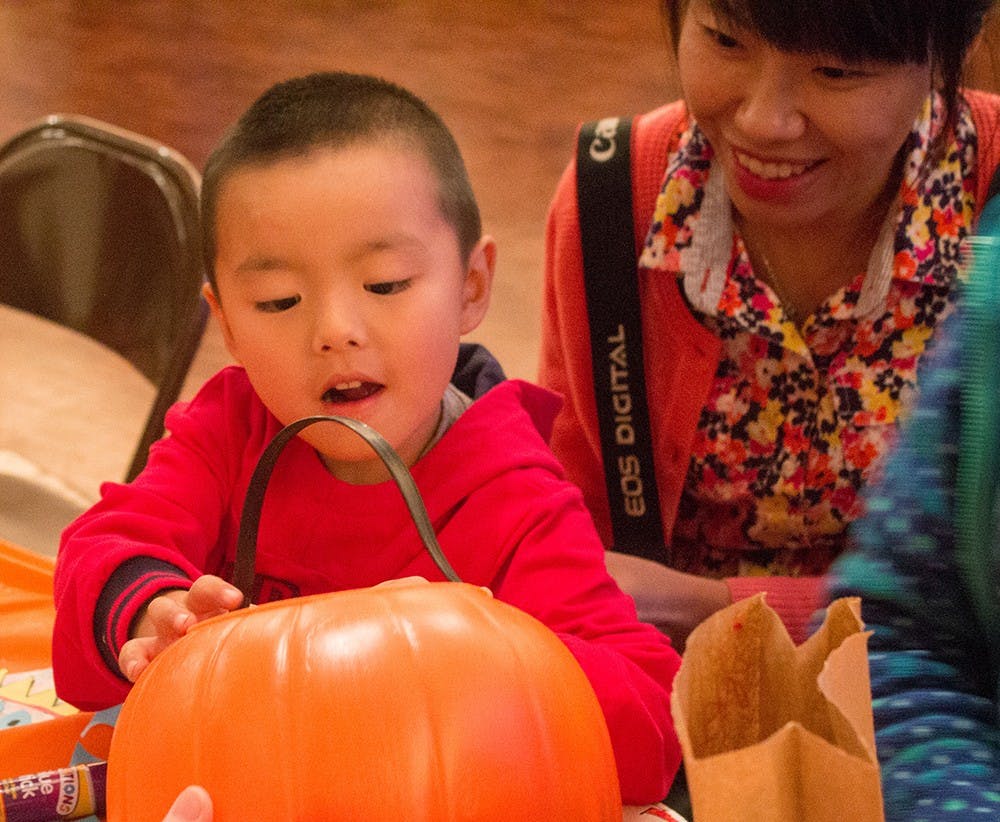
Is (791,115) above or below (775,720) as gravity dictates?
above

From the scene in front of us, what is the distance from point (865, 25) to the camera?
1023 mm

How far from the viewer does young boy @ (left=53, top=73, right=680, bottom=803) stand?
2.84ft

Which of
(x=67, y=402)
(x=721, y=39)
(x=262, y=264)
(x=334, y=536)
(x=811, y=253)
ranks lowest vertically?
(x=67, y=402)

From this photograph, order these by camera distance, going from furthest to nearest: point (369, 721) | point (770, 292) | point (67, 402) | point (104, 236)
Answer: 1. point (67, 402)
2. point (104, 236)
3. point (770, 292)
4. point (369, 721)

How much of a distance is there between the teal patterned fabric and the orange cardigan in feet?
1.62

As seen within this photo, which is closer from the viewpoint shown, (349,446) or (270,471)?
(270,471)

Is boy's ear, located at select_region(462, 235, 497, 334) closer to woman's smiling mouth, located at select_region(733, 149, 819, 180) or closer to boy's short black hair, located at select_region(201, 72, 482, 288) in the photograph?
boy's short black hair, located at select_region(201, 72, 482, 288)

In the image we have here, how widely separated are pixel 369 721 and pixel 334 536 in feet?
1.32

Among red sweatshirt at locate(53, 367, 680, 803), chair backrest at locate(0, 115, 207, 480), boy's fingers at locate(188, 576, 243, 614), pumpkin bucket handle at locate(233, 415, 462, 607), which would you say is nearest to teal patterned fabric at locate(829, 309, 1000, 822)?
red sweatshirt at locate(53, 367, 680, 803)

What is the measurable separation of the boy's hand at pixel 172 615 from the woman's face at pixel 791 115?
2.16 ft

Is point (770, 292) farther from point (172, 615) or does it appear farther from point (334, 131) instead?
point (172, 615)

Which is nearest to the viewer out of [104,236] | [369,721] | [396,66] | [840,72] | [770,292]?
[369,721]

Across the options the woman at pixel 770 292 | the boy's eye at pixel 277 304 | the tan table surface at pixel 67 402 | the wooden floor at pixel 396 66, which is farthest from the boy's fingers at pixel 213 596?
the wooden floor at pixel 396 66

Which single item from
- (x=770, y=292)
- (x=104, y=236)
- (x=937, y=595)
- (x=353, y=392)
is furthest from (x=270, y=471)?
(x=104, y=236)
